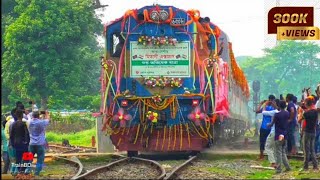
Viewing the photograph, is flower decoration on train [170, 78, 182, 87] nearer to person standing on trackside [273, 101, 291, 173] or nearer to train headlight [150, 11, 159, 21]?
train headlight [150, 11, 159, 21]

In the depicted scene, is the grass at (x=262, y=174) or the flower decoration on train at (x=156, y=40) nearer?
the grass at (x=262, y=174)

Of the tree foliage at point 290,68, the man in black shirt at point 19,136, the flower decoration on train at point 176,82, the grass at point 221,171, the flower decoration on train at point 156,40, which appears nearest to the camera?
the man in black shirt at point 19,136

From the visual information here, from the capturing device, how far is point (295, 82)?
231ft

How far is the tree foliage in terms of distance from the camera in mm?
69500

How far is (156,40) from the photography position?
17984mm

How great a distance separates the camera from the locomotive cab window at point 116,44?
18273 mm

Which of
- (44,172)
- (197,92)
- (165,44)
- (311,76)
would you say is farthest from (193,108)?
(311,76)

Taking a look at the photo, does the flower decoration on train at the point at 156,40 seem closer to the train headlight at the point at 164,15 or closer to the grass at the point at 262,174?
the train headlight at the point at 164,15

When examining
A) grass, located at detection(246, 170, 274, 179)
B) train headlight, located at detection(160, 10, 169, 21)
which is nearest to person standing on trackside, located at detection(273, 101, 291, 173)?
grass, located at detection(246, 170, 274, 179)

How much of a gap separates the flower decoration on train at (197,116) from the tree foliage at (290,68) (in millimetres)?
49484

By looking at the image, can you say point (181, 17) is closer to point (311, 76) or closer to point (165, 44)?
point (165, 44)

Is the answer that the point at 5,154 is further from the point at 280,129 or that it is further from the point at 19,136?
the point at 280,129

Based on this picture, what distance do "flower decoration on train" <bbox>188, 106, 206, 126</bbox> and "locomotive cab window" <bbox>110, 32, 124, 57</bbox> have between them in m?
2.55

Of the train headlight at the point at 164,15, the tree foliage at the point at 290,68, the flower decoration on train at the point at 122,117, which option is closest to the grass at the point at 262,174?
the flower decoration on train at the point at 122,117
